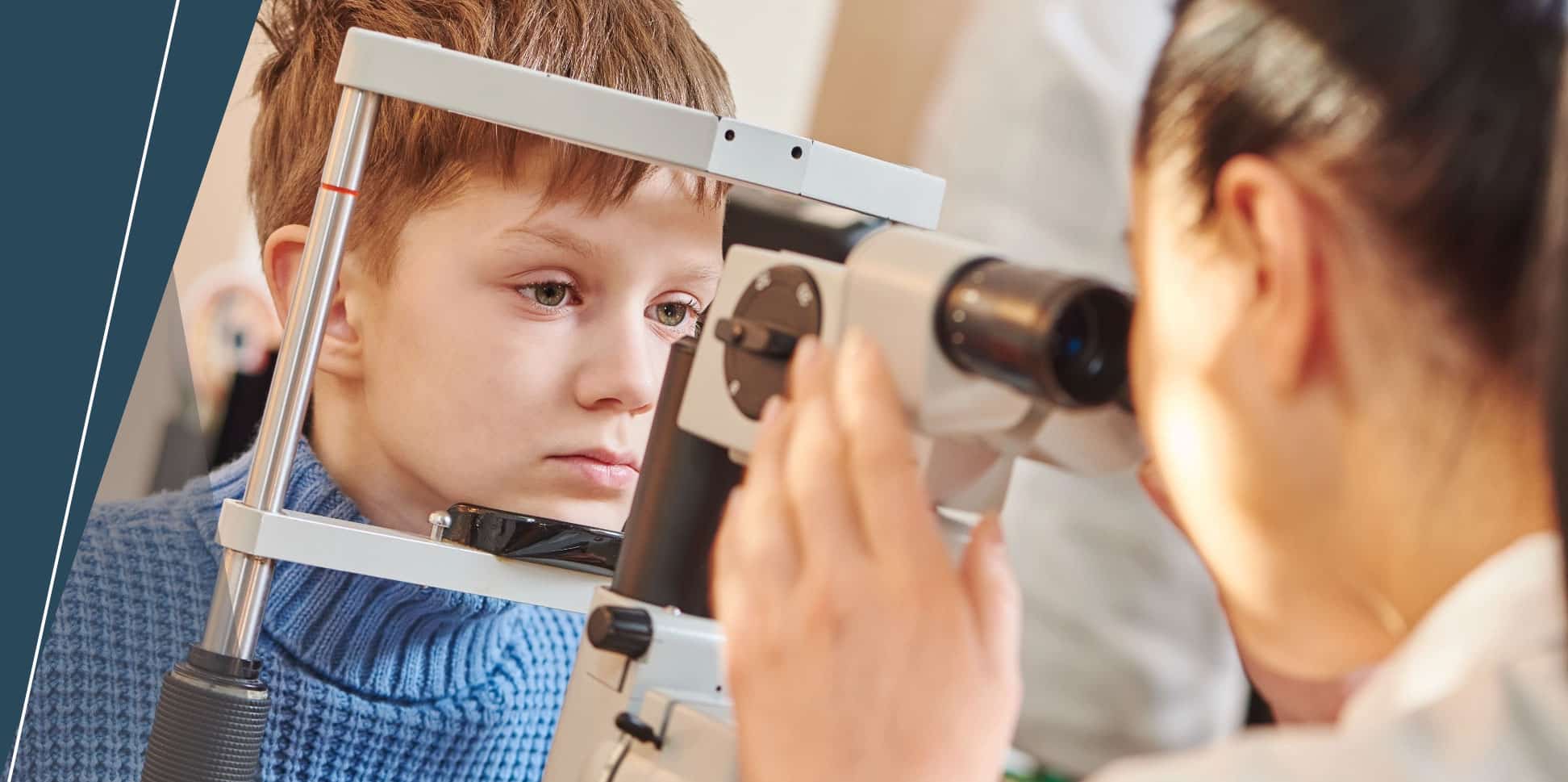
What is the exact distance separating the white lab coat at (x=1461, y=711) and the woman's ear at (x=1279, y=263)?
0.07m

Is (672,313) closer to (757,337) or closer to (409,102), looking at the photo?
(409,102)

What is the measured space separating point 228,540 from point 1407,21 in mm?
507

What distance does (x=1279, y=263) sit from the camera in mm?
360

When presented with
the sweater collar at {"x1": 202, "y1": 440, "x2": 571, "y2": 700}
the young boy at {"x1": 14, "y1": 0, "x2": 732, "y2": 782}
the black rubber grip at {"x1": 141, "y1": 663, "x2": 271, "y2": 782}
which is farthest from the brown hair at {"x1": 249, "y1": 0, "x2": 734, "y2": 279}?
the black rubber grip at {"x1": 141, "y1": 663, "x2": 271, "y2": 782}

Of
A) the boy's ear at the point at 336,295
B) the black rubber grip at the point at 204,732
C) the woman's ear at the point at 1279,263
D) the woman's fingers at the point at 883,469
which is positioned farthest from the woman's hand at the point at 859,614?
the boy's ear at the point at 336,295

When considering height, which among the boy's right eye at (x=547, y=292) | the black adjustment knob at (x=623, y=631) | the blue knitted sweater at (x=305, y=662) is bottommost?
the blue knitted sweater at (x=305, y=662)

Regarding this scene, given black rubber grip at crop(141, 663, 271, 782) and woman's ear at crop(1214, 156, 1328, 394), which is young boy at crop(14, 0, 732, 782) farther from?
woman's ear at crop(1214, 156, 1328, 394)

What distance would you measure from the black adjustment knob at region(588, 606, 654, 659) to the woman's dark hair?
0.29 meters

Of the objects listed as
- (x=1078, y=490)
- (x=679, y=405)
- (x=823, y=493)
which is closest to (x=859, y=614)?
(x=823, y=493)

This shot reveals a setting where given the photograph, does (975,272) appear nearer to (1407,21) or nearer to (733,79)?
(1407,21)

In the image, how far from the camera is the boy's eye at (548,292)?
2.63 feet

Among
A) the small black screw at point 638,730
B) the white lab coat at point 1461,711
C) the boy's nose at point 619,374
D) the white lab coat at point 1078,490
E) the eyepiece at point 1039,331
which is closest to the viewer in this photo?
the white lab coat at point 1461,711

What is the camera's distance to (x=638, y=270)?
795 millimetres

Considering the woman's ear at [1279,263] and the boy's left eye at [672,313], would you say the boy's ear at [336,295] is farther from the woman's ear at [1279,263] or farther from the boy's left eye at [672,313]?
the woman's ear at [1279,263]
